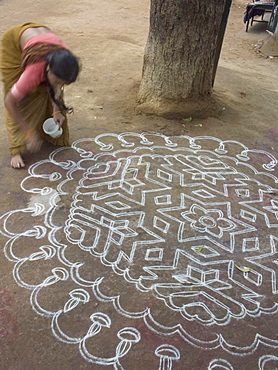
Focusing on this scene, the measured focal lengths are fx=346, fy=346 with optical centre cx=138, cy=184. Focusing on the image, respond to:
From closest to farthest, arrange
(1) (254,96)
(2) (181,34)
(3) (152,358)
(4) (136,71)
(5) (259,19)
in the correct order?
1. (3) (152,358)
2. (2) (181,34)
3. (1) (254,96)
4. (4) (136,71)
5. (5) (259,19)

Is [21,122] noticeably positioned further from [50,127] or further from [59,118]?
[59,118]

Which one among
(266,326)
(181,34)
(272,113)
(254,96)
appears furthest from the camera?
(254,96)

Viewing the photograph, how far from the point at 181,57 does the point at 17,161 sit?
2.20 metres

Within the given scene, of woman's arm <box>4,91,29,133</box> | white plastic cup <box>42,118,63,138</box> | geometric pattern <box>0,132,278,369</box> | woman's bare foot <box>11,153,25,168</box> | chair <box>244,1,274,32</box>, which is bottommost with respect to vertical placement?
geometric pattern <box>0,132,278,369</box>

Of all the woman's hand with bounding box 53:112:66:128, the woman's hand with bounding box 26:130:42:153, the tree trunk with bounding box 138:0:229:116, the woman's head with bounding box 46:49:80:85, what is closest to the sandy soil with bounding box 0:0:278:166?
the tree trunk with bounding box 138:0:229:116

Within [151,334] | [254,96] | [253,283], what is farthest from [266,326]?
[254,96]

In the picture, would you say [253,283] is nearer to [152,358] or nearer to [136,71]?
[152,358]

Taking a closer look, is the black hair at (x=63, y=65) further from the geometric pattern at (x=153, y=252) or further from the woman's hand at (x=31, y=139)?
the geometric pattern at (x=153, y=252)

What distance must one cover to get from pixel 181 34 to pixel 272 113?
1.62 m

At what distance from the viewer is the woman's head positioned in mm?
2379

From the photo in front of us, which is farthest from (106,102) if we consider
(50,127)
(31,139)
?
(31,139)

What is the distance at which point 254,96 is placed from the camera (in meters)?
5.04

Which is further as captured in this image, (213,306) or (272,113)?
(272,113)

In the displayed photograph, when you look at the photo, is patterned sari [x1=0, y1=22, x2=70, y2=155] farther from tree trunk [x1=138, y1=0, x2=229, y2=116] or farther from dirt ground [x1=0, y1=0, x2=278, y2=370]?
tree trunk [x1=138, y1=0, x2=229, y2=116]
